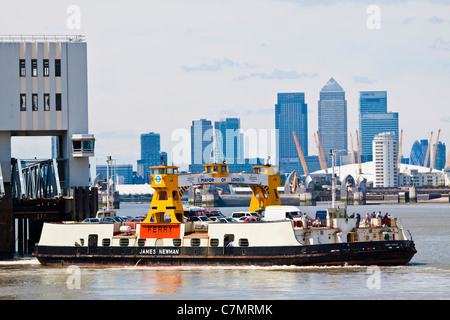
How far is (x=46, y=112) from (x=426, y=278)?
33534 mm

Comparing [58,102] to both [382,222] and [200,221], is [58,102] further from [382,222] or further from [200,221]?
[382,222]

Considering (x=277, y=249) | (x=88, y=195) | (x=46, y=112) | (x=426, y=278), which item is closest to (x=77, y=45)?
(x=46, y=112)

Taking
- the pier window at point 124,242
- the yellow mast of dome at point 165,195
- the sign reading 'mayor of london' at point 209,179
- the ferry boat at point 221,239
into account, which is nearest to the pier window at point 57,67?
the ferry boat at point 221,239

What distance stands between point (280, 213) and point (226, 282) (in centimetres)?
1162

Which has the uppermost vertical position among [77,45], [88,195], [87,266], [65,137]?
[77,45]

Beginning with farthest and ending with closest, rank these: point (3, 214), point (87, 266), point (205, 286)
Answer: point (3, 214), point (87, 266), point (205, 286)

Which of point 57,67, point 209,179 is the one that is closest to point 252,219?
point 209,179

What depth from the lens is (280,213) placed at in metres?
60.9

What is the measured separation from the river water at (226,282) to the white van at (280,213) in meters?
5.37

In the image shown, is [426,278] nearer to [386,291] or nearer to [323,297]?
[386,291]

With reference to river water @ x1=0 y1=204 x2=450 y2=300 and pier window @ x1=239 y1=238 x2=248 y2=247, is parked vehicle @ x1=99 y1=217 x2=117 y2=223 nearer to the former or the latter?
river water @ x1=0 y1=204 x2=450 y2=300

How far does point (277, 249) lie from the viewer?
56.3m

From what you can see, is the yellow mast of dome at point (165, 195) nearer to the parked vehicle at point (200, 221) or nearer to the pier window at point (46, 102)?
the parked vehicle at point (200, 221)
